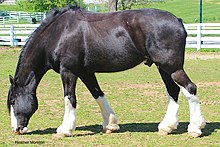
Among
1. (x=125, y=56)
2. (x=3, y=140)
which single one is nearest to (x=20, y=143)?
(x=3, y=140)

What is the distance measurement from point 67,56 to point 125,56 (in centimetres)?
88

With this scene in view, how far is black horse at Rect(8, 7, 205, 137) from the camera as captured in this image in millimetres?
7656

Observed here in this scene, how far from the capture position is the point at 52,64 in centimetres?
804

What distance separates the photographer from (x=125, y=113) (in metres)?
10.0

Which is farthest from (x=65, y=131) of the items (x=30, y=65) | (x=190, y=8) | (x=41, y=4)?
(x=190, y=8)

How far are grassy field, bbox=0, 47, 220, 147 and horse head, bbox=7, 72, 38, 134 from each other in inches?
7.5

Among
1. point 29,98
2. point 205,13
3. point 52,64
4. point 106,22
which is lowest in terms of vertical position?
point 205,13

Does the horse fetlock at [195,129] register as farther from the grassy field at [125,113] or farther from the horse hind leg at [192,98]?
the grassy field at [125,113]

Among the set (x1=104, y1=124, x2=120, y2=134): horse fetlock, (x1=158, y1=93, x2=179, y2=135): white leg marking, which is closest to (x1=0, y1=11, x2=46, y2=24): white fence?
(x1=104, y1=124, x2=120, y2=134): horse fetlock

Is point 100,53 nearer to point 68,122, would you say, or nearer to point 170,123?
point 68,122

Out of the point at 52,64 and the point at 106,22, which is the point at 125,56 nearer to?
the point at 106,22

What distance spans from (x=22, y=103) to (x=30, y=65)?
24.2 inches

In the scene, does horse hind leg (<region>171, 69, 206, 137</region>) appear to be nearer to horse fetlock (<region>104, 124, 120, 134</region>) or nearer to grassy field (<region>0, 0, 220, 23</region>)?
horse fetlock (<region>104, 124, 120, 134</region>)

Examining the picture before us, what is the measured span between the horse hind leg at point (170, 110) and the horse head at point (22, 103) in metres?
2.05
